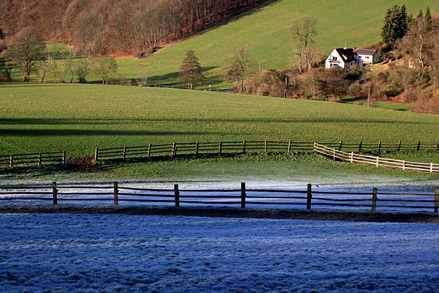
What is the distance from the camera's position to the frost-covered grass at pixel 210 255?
1091 cm

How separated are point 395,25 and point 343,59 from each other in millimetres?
16178

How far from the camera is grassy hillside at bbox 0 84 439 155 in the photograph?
42.3 m

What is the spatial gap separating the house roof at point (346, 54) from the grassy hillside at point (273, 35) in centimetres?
732

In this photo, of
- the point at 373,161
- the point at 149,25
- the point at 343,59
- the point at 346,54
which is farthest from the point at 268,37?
the point at 373,161

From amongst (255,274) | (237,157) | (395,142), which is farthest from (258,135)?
(255,274)

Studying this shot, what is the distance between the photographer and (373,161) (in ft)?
114

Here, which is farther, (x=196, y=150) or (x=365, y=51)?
(x=365, y=51)

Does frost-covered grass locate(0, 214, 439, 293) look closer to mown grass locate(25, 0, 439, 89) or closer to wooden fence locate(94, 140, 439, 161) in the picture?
wooden fence locate(94, 140, 439, 161)

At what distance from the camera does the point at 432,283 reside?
1097 cm

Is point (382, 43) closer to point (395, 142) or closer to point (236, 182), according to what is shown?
point (395, 142)

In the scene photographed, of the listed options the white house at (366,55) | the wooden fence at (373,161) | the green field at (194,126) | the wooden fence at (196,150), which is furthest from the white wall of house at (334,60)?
the wooden fence at (373,161)

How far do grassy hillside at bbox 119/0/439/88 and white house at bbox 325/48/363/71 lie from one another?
7.48 metres

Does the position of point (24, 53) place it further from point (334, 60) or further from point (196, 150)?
point (196, 150)

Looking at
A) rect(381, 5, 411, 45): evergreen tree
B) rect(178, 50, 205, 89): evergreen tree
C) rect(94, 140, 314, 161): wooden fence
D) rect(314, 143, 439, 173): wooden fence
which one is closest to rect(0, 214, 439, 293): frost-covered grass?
rect(314, 143, 439, 173): wooden fence
